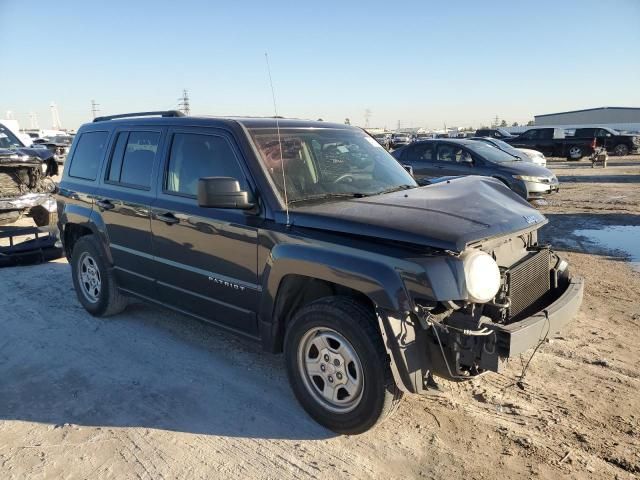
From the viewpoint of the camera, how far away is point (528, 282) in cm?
336

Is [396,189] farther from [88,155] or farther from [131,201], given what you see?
[88,155]

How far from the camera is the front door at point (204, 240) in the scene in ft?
12.0

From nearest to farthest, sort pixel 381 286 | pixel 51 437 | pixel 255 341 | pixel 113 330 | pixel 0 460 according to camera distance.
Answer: pixel 381 286 < pixel 0 460 < pixel 51 437 < pixel 255 341 < pixel 113 330

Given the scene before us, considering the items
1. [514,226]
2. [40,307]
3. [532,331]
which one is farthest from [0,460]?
[514,226]

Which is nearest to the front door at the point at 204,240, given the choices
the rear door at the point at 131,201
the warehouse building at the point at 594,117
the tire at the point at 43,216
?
the rear door at the point at 131,201

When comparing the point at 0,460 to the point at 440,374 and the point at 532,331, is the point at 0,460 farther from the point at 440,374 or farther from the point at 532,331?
the point at 532,331

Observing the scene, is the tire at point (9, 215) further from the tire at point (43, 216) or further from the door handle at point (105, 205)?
the door handle at point (105, 205)

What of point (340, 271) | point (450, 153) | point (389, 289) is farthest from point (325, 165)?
point (450, 153)

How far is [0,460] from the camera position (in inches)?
120

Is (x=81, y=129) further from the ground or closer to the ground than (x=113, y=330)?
further from the ground

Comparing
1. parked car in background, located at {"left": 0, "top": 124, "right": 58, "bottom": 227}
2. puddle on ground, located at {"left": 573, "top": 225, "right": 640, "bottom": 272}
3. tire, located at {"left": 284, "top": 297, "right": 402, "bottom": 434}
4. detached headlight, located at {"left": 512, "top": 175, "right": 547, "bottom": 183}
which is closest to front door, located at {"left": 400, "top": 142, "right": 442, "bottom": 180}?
detached headlight, located at {"left": 512, "top": 175, "right": 547, "bottom": 183}

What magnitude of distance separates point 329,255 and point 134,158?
248 centimetres

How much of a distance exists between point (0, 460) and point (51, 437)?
0.96ft

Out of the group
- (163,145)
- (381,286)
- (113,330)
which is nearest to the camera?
(381,286)
